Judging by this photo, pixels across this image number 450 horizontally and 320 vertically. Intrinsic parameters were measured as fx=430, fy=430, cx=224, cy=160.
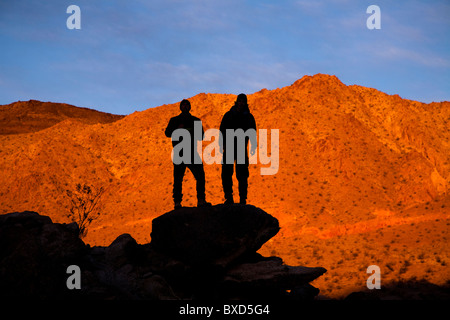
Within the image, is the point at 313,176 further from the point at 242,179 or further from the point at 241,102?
the point at 241,102

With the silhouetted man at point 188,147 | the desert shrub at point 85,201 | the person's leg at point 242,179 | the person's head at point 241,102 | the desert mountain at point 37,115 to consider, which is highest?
the desert mountain at point 37,115

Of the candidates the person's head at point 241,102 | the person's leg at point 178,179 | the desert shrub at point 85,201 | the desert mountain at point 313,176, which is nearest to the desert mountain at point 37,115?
the desert mountain at point 313,176

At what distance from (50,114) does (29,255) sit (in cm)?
8062

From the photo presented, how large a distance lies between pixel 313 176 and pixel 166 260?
2763 centimetres

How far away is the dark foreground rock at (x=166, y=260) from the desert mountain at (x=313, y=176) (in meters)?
10.2

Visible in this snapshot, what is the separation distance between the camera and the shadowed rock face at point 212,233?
27.6 ft

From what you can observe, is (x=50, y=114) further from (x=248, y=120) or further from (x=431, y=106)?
(x=248, y=120)

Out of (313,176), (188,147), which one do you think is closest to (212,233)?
(188,147)

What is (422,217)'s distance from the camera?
29.1 meters

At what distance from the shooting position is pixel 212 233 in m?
8.51

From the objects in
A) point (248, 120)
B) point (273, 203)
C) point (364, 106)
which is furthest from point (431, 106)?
point (248, 120)

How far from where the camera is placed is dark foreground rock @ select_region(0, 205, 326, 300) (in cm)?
727

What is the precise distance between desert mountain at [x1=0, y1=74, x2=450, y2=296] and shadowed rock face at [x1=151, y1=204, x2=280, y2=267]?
10233 mm

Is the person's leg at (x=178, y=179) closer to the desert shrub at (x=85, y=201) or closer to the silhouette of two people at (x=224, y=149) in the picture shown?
the silhouette of two people at (x=224, y=149)
